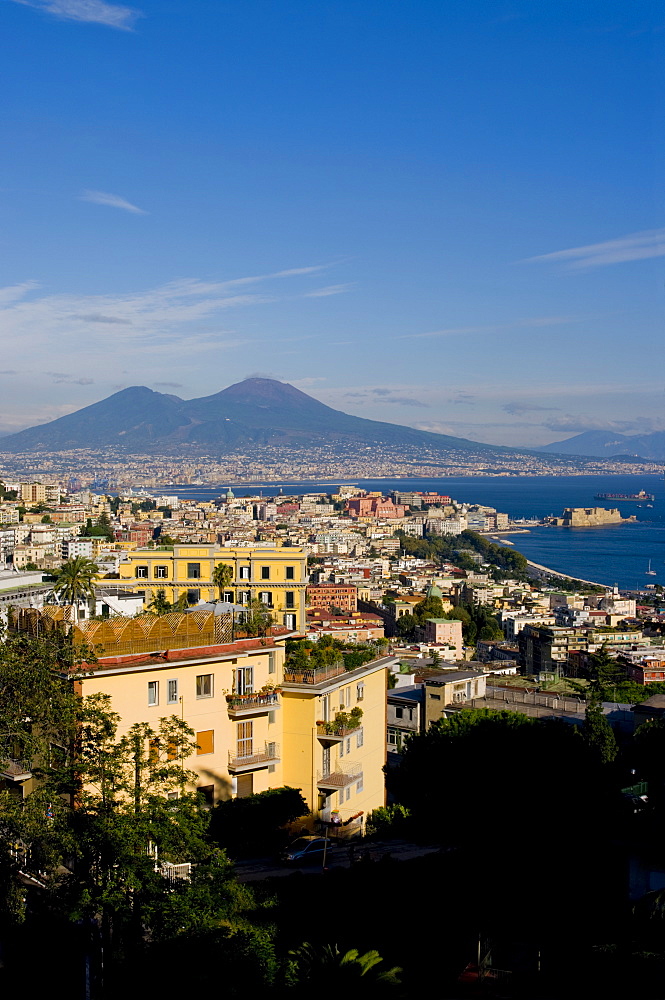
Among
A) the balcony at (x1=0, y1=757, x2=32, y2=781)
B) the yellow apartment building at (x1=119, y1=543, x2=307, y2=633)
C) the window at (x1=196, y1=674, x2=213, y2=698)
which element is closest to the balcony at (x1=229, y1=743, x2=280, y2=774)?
the window at (x1=196, y1=674, x2=213, y2=698)

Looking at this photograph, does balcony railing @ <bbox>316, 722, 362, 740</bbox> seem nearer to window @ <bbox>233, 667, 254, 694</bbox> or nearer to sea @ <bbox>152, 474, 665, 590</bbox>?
window @ <bbox>233, 667, 254, 694</bbox>

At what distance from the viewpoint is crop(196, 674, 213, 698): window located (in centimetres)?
582

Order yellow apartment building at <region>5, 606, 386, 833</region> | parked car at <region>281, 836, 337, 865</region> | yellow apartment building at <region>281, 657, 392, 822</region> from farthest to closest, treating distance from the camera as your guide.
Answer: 1. yellow apartment building at <region>281, 657, 392, 822</region>
2. parked car at <region>281, 836, 337, 865</region>
3. yellow apartment building at <region>5, 606, 386, 833</region>

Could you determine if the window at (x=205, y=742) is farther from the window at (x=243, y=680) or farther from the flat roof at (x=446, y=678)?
the flat roof at (x=446, y=678)

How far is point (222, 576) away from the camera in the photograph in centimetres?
1241

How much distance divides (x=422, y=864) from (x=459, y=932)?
489 mm

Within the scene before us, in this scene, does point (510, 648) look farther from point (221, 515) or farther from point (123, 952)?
point (221, 515)

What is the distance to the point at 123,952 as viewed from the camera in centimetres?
440

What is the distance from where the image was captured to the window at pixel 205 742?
5797mm

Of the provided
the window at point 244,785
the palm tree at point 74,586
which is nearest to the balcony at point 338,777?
the window at point 244,785

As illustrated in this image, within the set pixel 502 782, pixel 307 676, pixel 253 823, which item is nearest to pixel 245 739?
pixel 253 823

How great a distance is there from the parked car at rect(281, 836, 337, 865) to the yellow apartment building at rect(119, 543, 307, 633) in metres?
7.37

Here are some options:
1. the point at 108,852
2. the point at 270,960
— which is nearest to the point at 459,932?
the point at 270,960

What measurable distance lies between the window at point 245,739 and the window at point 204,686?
1.08ft
